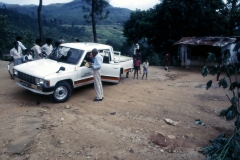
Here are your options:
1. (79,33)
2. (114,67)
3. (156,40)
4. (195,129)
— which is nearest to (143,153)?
(195,129)

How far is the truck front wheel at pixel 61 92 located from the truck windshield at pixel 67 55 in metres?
0.95

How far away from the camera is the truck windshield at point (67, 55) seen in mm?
6911

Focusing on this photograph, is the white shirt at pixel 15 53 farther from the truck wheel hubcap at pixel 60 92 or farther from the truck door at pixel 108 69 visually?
the truck door at pixel 108 69

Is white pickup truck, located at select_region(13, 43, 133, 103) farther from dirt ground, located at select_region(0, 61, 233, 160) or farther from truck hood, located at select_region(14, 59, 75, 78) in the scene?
dirt ground, located at select_region(0, 61, 233, 160)

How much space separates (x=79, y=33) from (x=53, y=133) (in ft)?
229

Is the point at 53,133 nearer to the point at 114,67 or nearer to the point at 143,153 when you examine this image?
the point at 143,153

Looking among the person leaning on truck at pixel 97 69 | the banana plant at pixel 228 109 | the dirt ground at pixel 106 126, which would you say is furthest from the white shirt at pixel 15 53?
the banana plant at pixel 228 109

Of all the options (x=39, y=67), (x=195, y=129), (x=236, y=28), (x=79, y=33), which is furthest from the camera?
(x=79, y=33)

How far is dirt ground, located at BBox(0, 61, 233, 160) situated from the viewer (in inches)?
160

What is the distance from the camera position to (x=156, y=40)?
2291cm

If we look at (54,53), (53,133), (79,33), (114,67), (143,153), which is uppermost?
(79,33)

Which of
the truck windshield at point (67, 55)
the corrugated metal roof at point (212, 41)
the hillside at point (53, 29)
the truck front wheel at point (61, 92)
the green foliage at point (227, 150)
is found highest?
the hillside at point (53, 29)

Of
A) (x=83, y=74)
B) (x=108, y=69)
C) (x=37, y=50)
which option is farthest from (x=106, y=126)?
(x=37, y=50)

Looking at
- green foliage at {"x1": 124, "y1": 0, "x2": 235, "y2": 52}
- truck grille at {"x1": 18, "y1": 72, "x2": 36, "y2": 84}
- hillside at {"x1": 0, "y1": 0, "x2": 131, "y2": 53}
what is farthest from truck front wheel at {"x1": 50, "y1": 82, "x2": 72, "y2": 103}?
hillside at {"x1": 0, "y1": 0, "x2": 131, "y2": 53}
